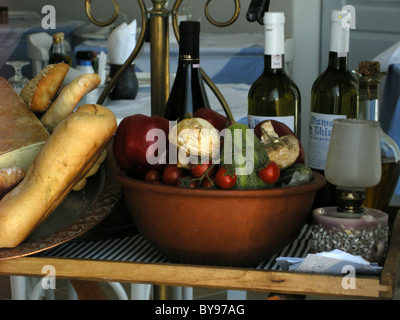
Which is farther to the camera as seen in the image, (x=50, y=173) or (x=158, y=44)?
(x=158, y=44)

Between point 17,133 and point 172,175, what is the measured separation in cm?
18

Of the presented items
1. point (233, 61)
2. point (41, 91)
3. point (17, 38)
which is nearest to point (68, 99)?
point (41, 91)

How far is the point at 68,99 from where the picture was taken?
65 cm

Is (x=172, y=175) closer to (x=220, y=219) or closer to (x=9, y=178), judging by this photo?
(x=220, y=219)

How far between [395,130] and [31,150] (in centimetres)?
137

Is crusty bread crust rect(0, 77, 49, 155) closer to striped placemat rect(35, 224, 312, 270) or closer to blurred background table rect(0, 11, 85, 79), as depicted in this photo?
striped placemat rect(35, 224, 312, 270)

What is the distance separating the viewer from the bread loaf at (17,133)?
2.01 ft

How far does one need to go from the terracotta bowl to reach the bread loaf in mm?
112

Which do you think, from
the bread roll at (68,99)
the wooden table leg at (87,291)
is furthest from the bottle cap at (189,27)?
the wooden table leg at (87,291)

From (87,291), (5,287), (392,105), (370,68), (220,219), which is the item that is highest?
(370,68)

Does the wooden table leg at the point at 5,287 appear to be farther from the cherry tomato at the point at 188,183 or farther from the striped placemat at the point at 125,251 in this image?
the cherry tomato at the point at 188,183

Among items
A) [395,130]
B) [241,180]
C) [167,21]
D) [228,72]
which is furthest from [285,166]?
[228,72]

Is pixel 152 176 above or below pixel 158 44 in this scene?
below

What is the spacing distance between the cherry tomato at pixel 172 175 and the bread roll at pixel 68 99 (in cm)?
15
